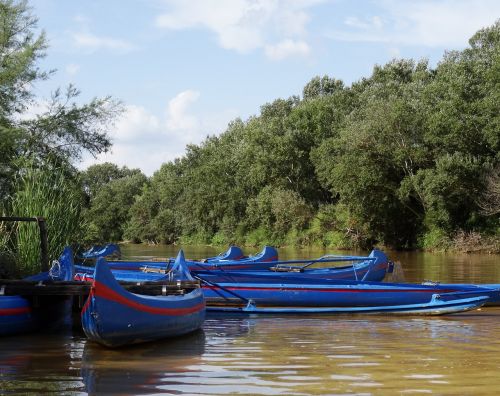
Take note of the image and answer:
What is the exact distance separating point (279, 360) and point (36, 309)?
14.6 feet

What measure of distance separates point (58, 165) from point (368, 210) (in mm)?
27354

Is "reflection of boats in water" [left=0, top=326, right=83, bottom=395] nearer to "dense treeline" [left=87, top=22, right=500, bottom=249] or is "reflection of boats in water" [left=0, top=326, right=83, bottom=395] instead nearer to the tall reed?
the tall reed

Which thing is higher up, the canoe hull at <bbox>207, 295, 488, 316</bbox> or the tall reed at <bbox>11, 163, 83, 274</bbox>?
the tall reed at <bbox>11, 163, 83, 274</bbox>

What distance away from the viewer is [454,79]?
42125 mm

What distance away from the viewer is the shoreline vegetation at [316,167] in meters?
21.2

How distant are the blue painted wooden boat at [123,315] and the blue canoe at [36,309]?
158 cm

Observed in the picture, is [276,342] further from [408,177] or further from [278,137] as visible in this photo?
[278,137]

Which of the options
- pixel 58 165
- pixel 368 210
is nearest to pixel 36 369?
pixel 58 165

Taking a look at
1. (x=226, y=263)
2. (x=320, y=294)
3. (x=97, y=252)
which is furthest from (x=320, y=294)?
(x=97, y=252)

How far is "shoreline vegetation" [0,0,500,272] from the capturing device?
2120 centimetres

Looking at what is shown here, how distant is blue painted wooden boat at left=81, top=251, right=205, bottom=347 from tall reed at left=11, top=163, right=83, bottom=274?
203 inches

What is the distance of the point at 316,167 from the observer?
5344 centimetres

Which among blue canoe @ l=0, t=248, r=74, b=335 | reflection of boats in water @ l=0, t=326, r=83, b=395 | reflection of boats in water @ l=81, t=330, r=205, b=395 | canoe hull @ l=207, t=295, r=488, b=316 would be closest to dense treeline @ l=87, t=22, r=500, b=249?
blue canoe @ l=0, t=248, r=74, b=335

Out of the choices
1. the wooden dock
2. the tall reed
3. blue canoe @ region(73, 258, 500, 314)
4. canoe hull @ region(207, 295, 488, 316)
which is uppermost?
the tall reed
